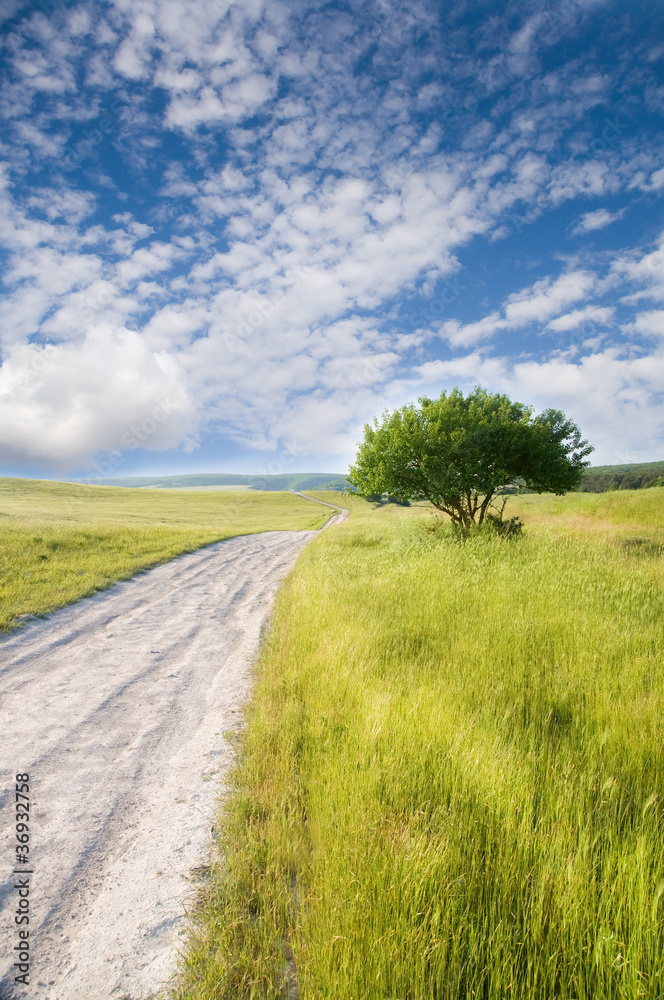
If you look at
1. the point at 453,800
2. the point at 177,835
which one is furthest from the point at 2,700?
the point at 453,800

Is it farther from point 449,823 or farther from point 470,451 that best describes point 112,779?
point 470,451

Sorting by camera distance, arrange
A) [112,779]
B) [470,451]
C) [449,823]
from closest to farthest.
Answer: [449,823]
[112,779]
[470,451]

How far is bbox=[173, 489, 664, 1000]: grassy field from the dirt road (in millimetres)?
353

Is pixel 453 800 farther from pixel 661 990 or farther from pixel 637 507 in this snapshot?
pixel 637 507

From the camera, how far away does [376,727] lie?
11.6ft

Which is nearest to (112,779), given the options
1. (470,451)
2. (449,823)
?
(449,823)

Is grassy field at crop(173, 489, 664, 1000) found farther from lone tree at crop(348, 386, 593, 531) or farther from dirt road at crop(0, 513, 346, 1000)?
lone tree at crop(348, 386, 593, 531)

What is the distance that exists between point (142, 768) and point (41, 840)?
36.9 inches

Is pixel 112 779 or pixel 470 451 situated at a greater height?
pixel 470 451

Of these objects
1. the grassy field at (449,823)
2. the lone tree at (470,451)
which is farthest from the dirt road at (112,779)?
the lone tree at (470,451)

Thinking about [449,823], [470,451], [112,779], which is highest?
[470,451]

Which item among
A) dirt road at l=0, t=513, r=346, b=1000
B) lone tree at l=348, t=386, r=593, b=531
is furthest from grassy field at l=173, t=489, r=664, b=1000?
lone tree at l=348, t=386, r=593, b=531

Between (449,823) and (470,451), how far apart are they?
1449 centimetres

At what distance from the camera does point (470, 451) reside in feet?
51.6
